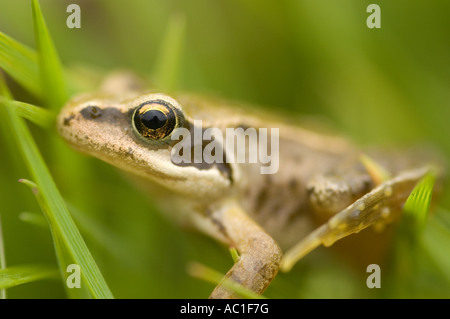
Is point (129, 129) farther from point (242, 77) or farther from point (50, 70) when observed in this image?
point (242, 77)

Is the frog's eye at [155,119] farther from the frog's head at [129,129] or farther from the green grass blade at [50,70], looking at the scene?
the green grass blade at [50,70]

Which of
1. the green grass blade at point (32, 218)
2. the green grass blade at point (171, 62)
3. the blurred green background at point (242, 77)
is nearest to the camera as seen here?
the green grass blade at point (32, 218)

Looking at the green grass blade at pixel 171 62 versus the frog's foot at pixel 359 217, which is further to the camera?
the green grass blade at pixel 171 62

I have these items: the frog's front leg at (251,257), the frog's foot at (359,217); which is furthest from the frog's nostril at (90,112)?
the frog's foot at (359,217)

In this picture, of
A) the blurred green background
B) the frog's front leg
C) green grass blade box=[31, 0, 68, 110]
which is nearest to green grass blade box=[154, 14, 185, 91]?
the blurred green background

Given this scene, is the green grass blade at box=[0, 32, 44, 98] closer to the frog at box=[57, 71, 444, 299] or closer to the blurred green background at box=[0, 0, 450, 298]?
the frog at box=[57, 71, 444, 299]

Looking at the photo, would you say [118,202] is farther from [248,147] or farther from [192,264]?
[248,147]
